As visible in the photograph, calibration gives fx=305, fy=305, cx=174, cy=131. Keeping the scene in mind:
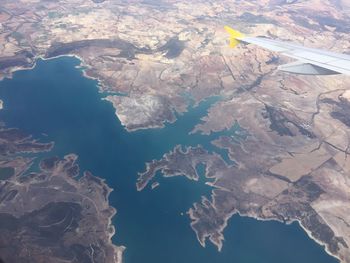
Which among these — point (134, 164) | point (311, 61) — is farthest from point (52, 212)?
point (311, 61)

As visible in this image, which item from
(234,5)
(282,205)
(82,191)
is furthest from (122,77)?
(234,5)

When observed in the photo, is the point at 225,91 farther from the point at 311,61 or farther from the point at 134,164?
the point at 311,61

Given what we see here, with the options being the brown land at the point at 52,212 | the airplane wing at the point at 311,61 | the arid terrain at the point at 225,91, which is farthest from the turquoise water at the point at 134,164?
the airplane wing at the point at 311,61

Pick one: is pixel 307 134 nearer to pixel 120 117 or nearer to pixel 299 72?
pixel 299 72

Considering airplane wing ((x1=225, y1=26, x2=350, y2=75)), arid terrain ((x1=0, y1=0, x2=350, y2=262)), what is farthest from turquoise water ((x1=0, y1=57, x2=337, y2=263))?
airplane wing ((x1=225, y1=26, x2=350, y2=75))

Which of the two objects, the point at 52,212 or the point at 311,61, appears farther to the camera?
the point at 52,212

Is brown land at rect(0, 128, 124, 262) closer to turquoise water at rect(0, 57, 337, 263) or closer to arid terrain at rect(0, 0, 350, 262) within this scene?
turquoise water at rect(0, 57, 337, 263)
